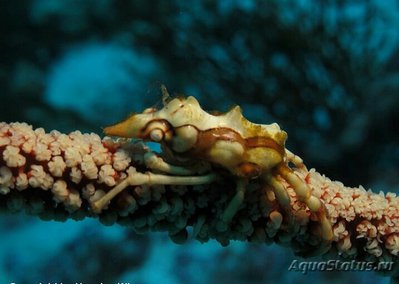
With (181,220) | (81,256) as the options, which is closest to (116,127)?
(181,220)

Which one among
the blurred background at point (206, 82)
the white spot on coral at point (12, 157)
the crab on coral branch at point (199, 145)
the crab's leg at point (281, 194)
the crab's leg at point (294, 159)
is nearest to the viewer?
the white spot on coral at point (12, 157)

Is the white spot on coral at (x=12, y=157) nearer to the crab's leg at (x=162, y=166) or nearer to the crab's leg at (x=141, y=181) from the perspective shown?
the crab's leg at (x=141, y=181)

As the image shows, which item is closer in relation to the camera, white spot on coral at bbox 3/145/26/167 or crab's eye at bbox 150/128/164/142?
white spot on coral at bbox 3/145/26/167

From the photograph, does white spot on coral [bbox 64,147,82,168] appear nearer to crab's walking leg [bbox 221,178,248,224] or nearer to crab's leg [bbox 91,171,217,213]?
crab's leg [bbox 91,171,217,213]

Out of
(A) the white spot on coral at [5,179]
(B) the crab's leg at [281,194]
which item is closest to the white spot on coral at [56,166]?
(A) the white spot on coral at [5,179]

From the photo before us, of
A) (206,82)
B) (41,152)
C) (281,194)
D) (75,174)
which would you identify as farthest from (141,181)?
(206,82)

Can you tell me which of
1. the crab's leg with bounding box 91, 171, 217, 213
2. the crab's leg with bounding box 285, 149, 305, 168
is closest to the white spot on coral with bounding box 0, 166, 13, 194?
the crab's leg with bounding box 91, 171, 217, 213

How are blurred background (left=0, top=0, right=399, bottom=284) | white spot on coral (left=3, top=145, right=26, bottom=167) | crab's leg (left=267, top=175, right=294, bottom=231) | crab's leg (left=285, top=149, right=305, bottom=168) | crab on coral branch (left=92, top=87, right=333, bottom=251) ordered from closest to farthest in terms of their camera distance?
white spot on coral (left=3, top=145, right=26, bottom=167) → crab on coral branch (left=92, top=87, right=333, bottom=251) → crab's leg (left=267, top=175, right=294, bottom=231) → crab's leg (left=285, top=149, right=305, bottom=168) → blurred background (left=0, top=0, right=399, bottom=284)
